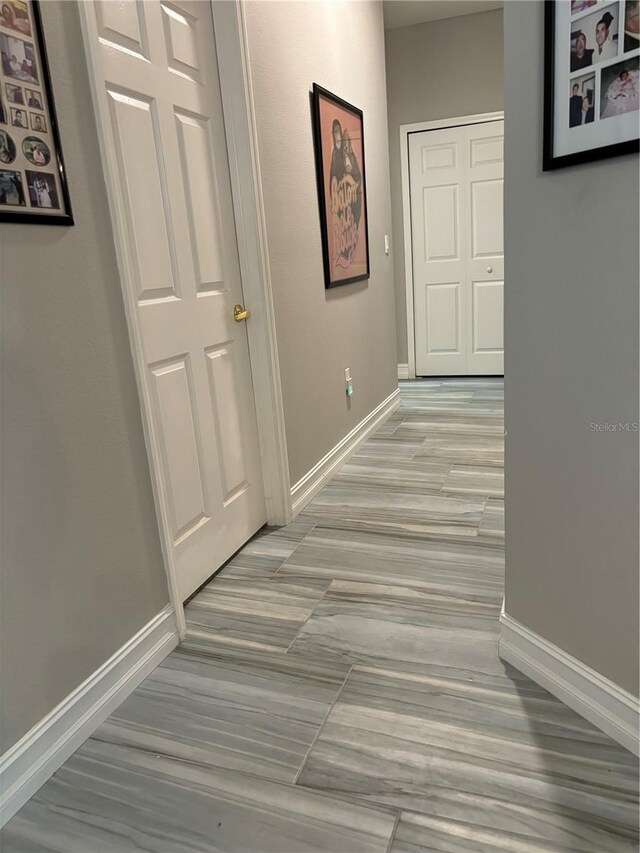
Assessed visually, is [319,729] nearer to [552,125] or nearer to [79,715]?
[79,715]

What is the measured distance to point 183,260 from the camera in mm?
1971

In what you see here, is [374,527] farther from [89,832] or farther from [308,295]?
[89,832]

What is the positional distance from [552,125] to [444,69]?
13.5ft

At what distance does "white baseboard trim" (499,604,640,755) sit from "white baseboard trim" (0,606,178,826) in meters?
1.00

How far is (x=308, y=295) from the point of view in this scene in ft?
9.23

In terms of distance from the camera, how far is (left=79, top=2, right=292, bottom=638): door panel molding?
1.51m

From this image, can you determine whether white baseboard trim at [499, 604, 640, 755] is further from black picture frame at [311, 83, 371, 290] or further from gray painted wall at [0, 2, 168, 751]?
black picture frame at [311, 83, 371, 290]

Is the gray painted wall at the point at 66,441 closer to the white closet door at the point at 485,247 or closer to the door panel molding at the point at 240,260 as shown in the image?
the door panel molding at the point at 240,260

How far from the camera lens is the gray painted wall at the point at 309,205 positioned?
7.92 feet

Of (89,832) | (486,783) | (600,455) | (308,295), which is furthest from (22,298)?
(308,295)
